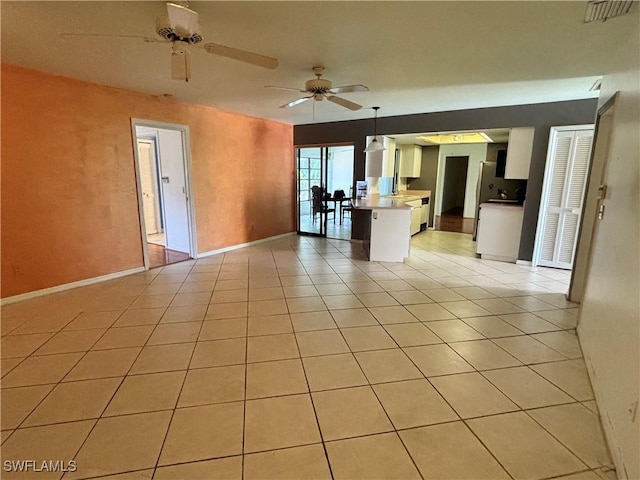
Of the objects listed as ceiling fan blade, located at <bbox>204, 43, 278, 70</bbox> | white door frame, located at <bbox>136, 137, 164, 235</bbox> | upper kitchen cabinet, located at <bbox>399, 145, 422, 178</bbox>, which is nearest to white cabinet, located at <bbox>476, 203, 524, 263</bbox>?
upper kitchen cabinet, located at <bbox>399, 145, 422, 178</bbox>

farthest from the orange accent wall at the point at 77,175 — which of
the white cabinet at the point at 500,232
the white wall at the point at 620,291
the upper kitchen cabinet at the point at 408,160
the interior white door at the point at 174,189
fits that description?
the white wall at the point at 620,291

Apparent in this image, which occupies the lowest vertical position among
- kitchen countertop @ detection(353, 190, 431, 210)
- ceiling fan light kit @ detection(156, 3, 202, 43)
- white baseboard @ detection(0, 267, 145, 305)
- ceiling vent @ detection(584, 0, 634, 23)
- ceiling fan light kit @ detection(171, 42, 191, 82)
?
white baseboard @ detection(0, 267, 145, 305)

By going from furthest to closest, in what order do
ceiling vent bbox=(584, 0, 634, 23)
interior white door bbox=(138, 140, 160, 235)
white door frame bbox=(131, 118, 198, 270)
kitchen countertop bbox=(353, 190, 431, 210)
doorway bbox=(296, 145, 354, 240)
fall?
doorway bbox=(296, 145, 354, 240) < interior white door bbox=(138, 140, 160, 235) < kitchen countertop bbox=(353, 190, 431, 210) < white door frame bbox=(131, 118, 198, 270) < ceiling vent bbox=(584, 0, 634, 23)

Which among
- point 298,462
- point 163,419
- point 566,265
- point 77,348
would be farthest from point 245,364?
point 566,265

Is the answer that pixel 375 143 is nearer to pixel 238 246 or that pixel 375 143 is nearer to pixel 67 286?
pixel 238 246

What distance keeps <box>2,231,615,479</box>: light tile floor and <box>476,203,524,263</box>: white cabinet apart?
1.40 meters

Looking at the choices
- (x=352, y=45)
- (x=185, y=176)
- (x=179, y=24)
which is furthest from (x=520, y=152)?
(x=185, y=176)

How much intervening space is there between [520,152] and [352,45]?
3450mm

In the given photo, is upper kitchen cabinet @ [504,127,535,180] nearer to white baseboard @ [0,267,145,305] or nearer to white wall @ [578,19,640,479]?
white wall @ [578,19,640,479]

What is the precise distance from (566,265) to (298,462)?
4750 millimetres

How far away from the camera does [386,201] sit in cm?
536

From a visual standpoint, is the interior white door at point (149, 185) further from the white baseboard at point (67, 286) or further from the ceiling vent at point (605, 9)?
the ceiling vent at point (605, 9)

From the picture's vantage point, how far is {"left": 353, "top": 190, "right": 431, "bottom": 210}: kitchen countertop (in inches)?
185

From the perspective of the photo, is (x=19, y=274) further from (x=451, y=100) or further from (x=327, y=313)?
(x=451, y=100)
